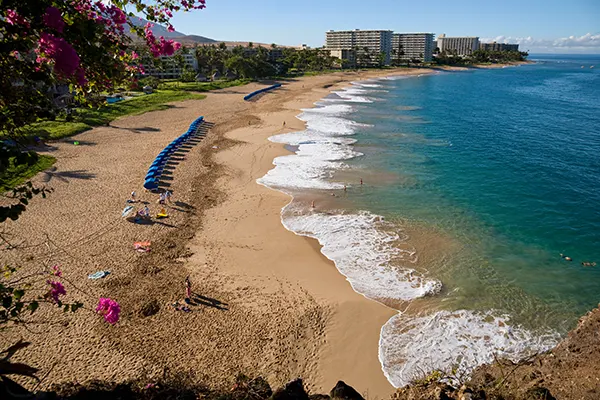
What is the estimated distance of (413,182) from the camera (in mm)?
25234

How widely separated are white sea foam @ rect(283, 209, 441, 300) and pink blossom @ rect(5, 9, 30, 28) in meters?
12.8

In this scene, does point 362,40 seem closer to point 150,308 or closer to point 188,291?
point 188,291

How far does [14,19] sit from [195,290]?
11432 millimetres

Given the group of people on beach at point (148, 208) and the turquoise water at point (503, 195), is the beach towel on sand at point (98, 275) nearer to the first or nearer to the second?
the group of people on beach at point (148, 208)

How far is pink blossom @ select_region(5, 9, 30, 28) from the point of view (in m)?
3.77

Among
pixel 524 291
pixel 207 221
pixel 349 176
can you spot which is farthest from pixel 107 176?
pixel 524 291

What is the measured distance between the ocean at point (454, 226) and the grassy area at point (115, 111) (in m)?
18.9

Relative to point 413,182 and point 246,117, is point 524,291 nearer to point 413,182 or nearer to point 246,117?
point 413,182

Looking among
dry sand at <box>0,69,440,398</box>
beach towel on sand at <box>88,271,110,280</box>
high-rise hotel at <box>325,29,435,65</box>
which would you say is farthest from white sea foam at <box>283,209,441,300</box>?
high-rise hotel at <box>325,29,435,65</box>

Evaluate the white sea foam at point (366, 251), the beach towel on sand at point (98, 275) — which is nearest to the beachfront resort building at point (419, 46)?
the white sea foam at point (366, 251)

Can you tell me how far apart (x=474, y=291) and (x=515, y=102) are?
2331 inches

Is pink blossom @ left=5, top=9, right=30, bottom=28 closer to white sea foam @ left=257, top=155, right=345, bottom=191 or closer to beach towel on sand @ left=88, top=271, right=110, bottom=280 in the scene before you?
beach towel on sand @ left=88, top=271, right=110, bottom=280

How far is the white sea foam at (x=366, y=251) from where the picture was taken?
47.7 feet

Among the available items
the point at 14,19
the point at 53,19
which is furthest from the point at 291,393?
the point at 14,19
